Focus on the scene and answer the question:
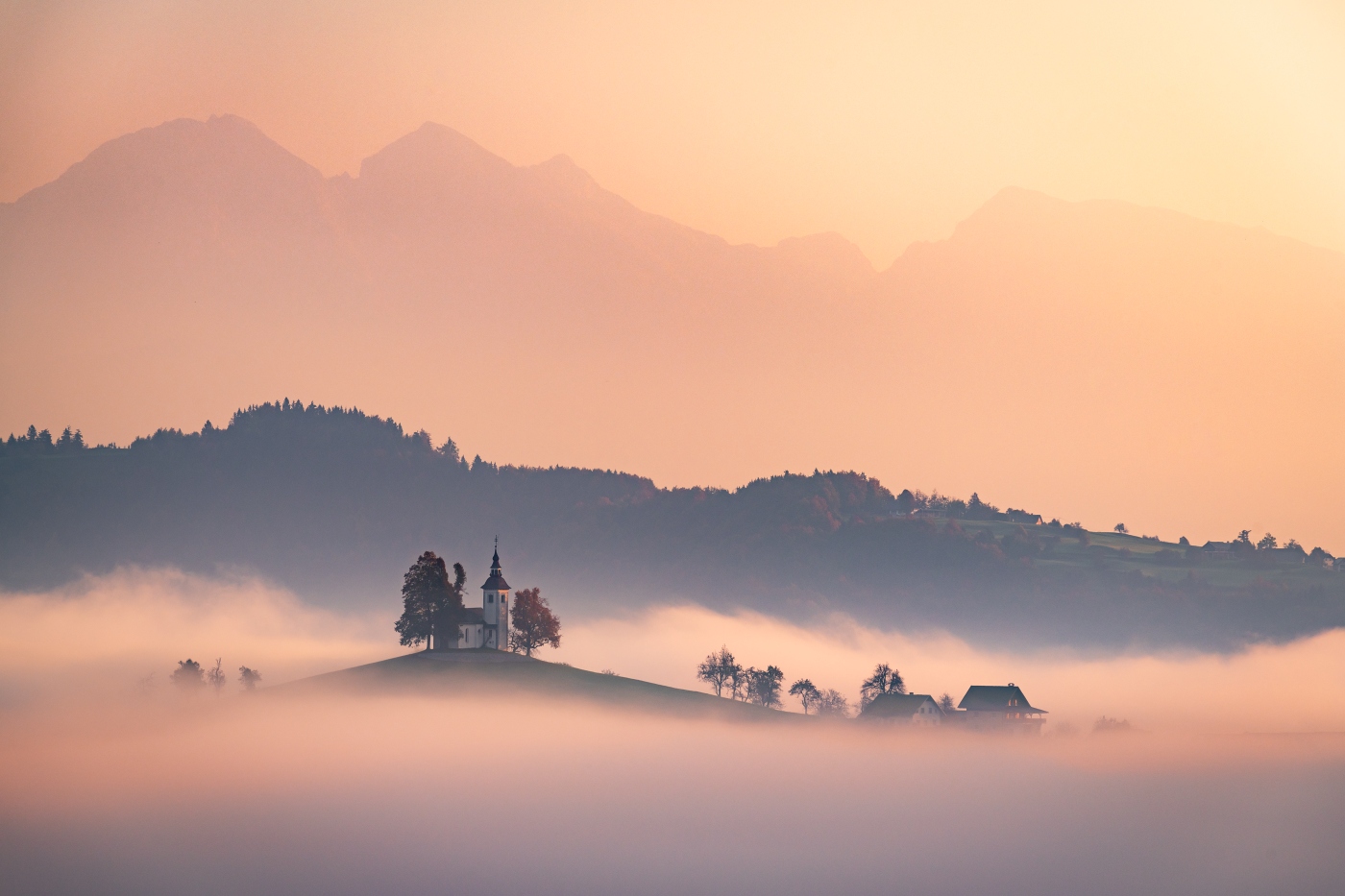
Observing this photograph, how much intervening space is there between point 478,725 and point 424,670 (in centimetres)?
921

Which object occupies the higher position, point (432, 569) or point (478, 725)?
point (432, 569)

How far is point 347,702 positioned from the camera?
19812 centimetres

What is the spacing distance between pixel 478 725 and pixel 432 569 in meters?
19.4

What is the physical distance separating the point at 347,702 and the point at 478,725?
52.6 ft

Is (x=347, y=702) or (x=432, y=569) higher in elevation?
(x=432, y=569)

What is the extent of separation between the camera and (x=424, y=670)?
198 meters

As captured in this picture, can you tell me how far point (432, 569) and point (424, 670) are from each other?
12055mm

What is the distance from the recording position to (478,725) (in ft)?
646

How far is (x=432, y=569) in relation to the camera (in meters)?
199
